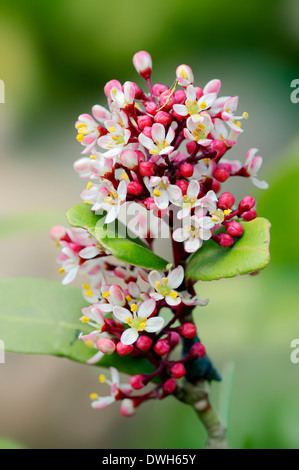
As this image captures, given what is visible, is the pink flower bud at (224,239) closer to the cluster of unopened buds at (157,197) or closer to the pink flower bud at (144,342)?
the cluster of unopened buds at (157,197)

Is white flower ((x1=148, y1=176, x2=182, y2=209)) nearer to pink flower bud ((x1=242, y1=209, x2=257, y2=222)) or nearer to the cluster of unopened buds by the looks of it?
the cluster of unopened buds

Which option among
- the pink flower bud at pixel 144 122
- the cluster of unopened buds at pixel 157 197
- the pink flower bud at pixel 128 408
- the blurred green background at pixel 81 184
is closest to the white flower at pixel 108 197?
the cluster of unopened buds at pixel 157 197

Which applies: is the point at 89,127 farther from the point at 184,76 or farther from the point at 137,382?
the point at 137,382

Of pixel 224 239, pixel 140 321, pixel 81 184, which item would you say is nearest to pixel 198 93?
pixel 224 239

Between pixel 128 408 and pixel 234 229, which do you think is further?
pixel 128 408

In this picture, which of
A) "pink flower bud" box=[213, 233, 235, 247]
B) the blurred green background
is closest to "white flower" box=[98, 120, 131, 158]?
"pink flower bud" box=[213, 233, 235, 247]
